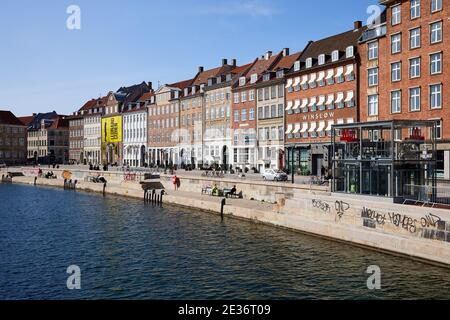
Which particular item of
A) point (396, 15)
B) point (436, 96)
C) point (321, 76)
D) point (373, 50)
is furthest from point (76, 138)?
point (436, 96)

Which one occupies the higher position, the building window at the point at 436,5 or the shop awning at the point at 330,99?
the building window at the point at 436,5

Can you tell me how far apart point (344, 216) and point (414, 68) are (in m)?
25.5

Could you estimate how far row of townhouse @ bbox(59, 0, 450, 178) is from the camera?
164ft

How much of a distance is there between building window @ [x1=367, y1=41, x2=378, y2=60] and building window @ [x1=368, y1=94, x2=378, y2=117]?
14.4 ft

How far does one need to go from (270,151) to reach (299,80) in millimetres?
11440

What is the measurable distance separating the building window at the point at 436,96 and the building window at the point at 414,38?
15.4 ft

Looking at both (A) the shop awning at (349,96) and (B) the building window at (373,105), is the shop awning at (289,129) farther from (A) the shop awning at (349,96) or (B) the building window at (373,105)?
(B) the building window at (373,105)

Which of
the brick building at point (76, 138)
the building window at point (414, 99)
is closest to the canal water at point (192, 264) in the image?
the building window at point (414, 99)

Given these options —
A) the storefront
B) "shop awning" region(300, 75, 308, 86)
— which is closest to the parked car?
the storefront

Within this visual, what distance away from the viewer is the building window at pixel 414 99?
2003 inches

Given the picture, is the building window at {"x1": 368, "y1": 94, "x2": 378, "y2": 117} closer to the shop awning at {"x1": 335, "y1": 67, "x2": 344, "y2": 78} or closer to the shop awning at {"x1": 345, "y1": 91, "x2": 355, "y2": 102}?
the shop awning at {"x1": 345, "y1": 91, "x2": 355, "y2": 102}

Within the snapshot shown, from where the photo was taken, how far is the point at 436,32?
159 ft

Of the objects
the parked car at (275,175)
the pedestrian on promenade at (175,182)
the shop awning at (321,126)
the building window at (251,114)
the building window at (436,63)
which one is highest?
the building window at (436,63)
